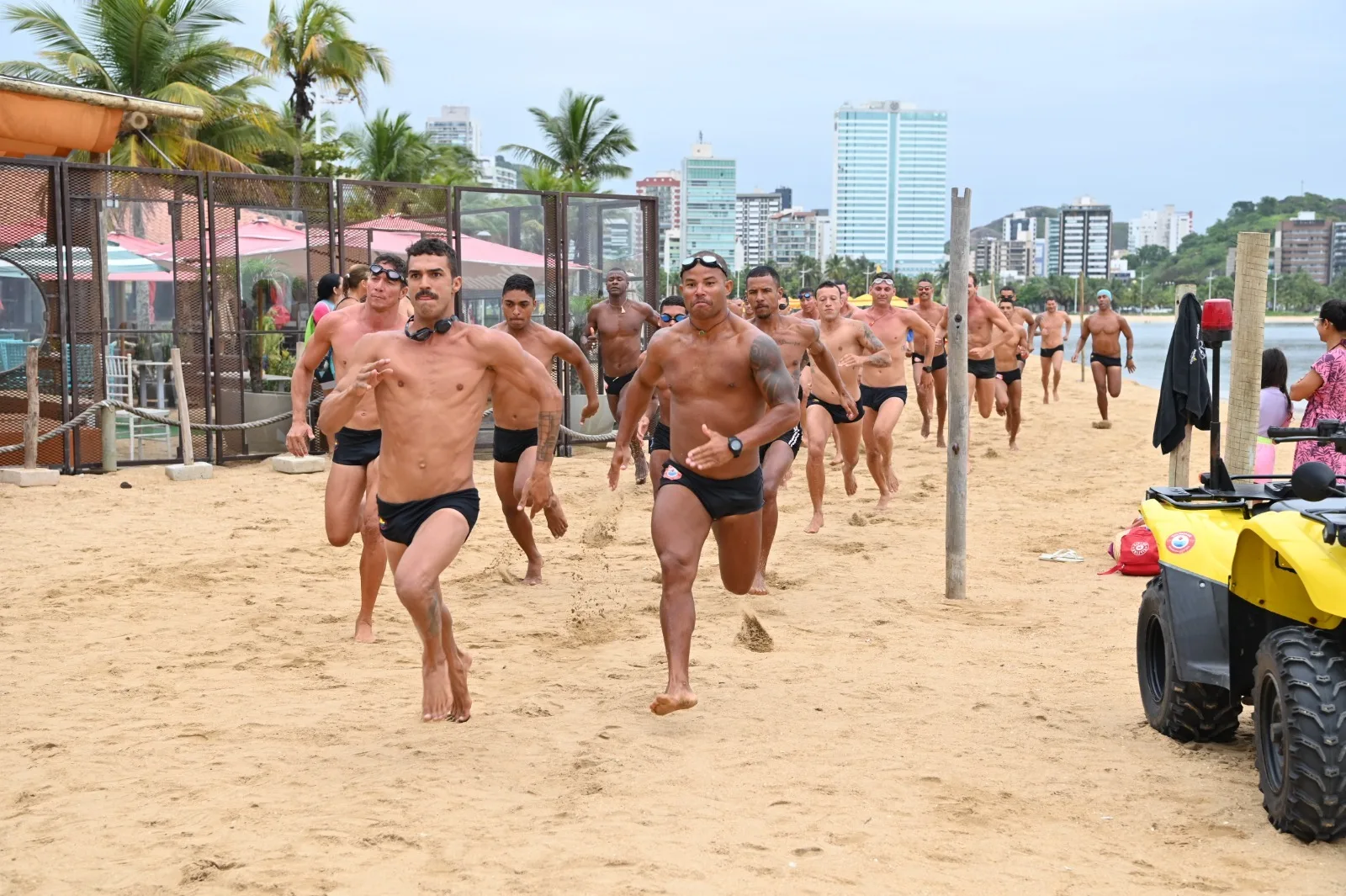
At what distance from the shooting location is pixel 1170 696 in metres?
5.44

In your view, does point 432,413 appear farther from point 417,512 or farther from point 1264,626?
point 1264,626

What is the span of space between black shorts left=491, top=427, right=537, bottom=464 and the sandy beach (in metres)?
0.89

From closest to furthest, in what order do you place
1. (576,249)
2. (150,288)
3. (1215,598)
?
(1215,598)
(150,288)
(576,249)

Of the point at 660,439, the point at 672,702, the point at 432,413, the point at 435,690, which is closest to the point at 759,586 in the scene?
the point at 660,439

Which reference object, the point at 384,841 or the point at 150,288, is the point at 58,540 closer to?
the point at 150,288

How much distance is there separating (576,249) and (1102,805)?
12.7 metres

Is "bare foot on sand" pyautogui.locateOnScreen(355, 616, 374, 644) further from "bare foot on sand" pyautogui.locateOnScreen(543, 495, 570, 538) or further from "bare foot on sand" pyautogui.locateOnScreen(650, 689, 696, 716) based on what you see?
"bare foot on sand" pyautogui.locateOnScreen(650, 689, 696, 716)

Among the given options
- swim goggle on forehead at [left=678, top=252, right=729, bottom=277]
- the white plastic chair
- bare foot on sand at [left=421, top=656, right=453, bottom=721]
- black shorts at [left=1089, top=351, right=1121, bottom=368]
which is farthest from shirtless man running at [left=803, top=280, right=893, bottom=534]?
black shorts at [left=1089, top=351, right=1121, bottom=368]

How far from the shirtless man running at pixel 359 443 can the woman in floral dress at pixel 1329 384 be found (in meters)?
5.09

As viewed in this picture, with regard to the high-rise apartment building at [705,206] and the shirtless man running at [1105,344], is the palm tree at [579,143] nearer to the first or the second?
the shirtless man running at [1105,344]

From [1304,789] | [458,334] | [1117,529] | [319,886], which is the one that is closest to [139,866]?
[319,886]

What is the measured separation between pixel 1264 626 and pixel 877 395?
7801 millimetres

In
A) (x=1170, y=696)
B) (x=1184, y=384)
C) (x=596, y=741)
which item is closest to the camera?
(x=1170, y=696)

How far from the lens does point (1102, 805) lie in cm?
482
